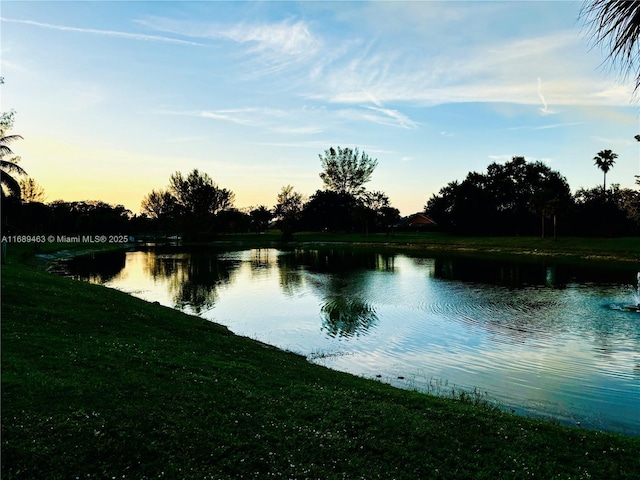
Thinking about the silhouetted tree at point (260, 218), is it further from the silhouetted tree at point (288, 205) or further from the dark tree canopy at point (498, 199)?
the dark tree canopy at point (498, 199)

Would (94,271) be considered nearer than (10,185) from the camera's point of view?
No

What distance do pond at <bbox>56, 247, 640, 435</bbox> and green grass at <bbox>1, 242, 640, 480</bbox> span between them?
4.61 metres

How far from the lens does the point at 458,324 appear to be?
85.7ft

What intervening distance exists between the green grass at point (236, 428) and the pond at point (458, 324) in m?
4.61

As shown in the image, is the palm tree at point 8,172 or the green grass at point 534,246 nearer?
the palm tree at point 8,172

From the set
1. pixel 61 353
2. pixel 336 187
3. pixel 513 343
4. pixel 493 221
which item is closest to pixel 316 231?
pixel 336 187

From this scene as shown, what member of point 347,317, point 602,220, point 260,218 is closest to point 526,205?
point 602,220

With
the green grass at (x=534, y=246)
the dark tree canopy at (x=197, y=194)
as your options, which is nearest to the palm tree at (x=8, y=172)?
the green grass at (x=534, y=246)

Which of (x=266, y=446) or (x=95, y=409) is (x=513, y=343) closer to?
(x=266, y=446)

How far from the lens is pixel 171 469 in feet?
23.6

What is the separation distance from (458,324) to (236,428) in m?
19.9

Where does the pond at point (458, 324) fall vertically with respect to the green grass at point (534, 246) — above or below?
below

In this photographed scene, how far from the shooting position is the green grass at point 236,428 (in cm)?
743

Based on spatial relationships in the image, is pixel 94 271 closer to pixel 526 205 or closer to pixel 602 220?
pixel 602 220
